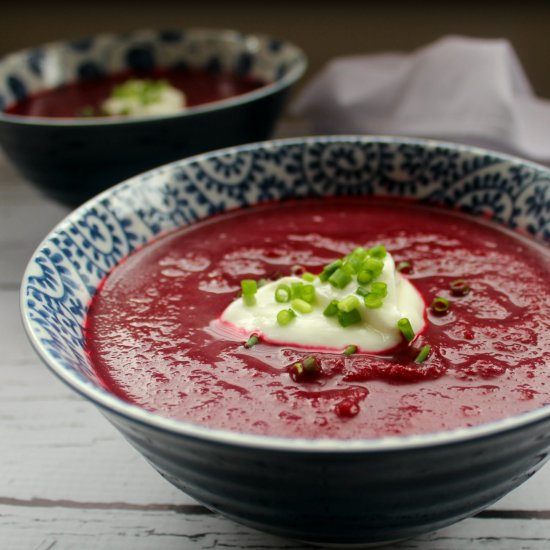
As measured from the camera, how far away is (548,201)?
1.84 metres

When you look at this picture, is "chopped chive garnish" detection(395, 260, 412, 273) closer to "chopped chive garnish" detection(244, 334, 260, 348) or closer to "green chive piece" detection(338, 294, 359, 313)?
"green chive piece" detection(338, 294, 359, 313)

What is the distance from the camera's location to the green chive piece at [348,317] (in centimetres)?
146

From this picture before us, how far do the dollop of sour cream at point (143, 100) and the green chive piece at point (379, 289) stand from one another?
1649mm

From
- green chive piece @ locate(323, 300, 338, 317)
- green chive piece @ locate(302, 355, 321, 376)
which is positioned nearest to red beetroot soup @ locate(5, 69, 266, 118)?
green chive piece @ locate(323, 300, 338, 317)

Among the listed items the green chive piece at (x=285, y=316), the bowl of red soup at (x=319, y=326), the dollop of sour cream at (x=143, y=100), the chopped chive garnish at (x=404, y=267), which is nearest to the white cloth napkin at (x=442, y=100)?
the dollop of sour cream at (x=143, y=100)

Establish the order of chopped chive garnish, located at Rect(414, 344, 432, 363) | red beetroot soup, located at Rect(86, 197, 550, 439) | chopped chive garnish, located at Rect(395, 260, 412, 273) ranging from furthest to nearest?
chopped chive garnish, located at Rect(395, 260, 412, 273) → chopped chive garnish, located at Rect(414, 344, 432, 363) → red beetroot soup, located at Rect(86, 197, 550, 439)

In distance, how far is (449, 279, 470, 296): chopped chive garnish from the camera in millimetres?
1649

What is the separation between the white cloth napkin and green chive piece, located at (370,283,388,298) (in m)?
1.60

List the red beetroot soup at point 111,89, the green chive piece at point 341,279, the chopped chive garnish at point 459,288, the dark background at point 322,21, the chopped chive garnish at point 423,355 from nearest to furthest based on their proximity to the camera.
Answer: the chopped chive garnish at point 423,355
the green chive piece at point 341,279
the chopped chive garnish at point 459,288
the red beetroot soup at point 111,89
the dark background at point 322,21

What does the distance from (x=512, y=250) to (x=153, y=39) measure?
2.21 m

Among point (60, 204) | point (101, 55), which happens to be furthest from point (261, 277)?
point (101, 55)

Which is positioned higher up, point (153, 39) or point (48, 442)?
point (153, 39)

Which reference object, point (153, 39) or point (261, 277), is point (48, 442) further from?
point (153, 39)

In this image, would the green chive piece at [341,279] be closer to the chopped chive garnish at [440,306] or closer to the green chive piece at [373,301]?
the green chive piece at [373,301]
